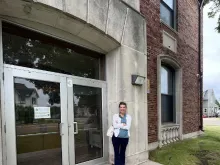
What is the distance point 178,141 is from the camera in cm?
958

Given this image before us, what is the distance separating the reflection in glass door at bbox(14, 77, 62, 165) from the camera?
420cm

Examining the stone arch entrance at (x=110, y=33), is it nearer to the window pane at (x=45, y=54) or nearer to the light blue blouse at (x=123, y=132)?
the window pane at (x=45, y=54)

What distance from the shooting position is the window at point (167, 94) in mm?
9266

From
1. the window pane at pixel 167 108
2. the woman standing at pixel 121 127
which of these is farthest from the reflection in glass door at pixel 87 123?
the window pane at pixel 167 108

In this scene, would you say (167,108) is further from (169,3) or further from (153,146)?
(169,3)

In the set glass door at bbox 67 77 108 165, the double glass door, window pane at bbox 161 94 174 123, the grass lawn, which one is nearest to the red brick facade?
the grass lawn

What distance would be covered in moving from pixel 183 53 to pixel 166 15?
2.12 metres

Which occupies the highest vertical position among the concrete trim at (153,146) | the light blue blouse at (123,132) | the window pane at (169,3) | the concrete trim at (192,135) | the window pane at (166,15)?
the window pane at (169,3)

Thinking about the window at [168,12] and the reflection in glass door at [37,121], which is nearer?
the reflection in glass door at [37,121]

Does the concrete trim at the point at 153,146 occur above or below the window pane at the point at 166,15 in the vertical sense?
below

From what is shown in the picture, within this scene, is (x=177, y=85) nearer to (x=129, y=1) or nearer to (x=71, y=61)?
(x=129, y=1)

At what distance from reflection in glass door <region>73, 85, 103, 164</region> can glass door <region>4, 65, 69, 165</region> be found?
1.39 ft

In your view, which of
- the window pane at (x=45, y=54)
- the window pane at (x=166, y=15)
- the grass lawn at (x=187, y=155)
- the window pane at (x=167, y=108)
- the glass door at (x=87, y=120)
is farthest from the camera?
the window pane at (x=167, y=108)

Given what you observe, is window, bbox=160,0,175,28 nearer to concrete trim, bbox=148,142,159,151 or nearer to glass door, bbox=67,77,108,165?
glass door, bbox=67,77,108,165
